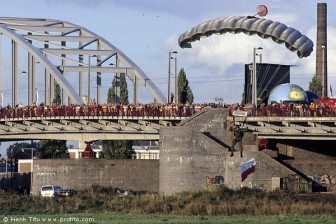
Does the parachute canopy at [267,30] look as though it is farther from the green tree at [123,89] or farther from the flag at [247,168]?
the green tree at [123,89]

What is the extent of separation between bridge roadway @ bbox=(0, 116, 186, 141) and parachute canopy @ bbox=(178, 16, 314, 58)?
27.3ft

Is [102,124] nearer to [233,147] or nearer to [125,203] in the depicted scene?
[233,147]

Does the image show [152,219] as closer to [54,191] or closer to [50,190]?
[54,191]

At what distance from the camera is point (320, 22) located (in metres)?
139

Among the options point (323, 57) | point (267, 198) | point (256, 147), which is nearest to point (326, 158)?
point (256, 147)

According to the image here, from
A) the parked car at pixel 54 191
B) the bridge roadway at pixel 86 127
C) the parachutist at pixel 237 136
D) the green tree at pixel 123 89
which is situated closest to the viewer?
the parachutist at pixel 237 136

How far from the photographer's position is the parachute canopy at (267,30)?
9881cm

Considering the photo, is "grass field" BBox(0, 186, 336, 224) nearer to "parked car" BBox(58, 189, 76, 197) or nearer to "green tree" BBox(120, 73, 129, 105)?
→ "parked car" BBox(58, 189, 76, 197)

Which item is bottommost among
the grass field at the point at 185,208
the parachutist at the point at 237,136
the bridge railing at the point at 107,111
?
the grass field at the point at 185,208

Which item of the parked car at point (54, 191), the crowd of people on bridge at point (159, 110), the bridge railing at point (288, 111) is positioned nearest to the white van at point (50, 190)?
the parked car at point (54, 191)

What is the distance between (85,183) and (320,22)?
45.4 m

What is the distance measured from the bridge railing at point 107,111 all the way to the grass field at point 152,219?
32774 mm

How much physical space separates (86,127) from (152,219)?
158ft

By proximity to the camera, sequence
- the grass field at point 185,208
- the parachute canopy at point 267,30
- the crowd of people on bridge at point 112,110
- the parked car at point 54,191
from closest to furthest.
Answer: the grass field at point 185,208 < the parked car at point 54,191 < the crowd of people on bridge at point 112,110 < the parachute canopy at point 267,30
